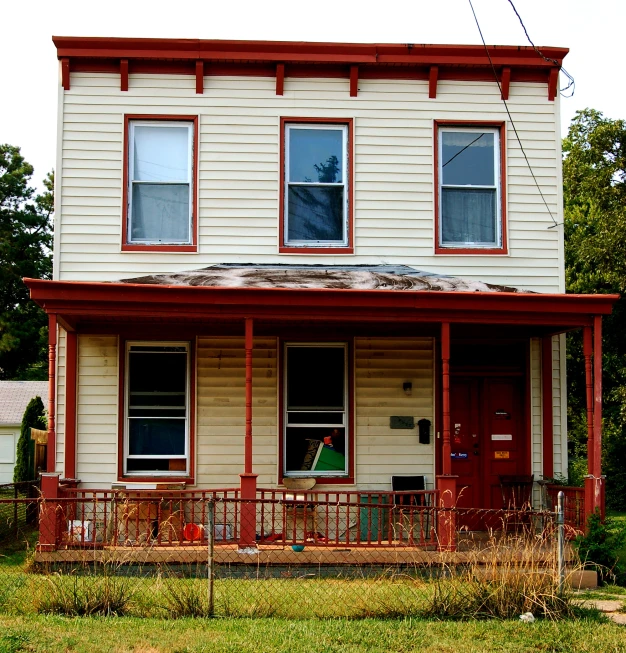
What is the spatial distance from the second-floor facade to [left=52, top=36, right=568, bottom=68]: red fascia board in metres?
0.02

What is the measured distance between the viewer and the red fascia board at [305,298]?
1092cm

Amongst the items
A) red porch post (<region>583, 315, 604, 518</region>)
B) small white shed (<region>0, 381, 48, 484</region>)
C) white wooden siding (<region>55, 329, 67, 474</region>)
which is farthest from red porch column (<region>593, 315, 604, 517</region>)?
small white shed (<region>0, 381, 48, 484</region>)

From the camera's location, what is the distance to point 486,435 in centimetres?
1327

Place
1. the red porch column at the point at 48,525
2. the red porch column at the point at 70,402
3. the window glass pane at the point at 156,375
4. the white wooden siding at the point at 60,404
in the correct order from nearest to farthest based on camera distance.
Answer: the red porch column at the point at 48,525
the red porch column at the point at 70,402
the white wooden siding at the point at 60,404
the window glass pane at the point at 156,375

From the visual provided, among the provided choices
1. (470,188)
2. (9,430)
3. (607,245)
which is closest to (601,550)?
(470,188)

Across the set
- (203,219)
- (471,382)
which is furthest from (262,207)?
(471,382)

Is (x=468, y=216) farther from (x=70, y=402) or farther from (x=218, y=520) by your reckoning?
(x=70, y=402)

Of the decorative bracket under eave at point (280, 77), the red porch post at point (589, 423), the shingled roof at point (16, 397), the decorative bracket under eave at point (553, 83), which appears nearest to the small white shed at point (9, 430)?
the shingled roof at point (16, 397)

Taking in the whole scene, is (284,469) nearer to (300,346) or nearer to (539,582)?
(300,346)

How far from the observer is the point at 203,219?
13125mm

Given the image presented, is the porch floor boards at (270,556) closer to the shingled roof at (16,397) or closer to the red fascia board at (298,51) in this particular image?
the red fascia board at (298,51)

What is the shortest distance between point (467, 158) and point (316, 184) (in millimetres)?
2372

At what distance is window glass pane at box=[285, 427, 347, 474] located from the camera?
42.3 ft

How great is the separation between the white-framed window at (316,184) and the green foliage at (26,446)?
9492 mm
